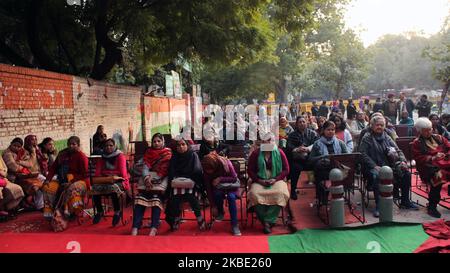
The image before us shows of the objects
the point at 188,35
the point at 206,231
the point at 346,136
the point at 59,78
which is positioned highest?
the point at 188,35

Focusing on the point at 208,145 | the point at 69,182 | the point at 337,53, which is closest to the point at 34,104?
the point at 69,182

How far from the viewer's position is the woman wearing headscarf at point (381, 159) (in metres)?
6.93

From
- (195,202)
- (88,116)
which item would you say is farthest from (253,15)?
(195,202)

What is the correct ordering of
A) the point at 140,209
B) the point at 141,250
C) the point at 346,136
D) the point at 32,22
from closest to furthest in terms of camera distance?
the point at 141,250, the point at 140,209, the point at 346,136, the point at 32,22

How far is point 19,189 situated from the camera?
731cm

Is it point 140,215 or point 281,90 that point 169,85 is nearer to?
point 140,215

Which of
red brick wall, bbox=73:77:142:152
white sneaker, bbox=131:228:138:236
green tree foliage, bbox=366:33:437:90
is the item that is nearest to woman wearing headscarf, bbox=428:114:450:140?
white sneaker, bbox=131:228:138:236

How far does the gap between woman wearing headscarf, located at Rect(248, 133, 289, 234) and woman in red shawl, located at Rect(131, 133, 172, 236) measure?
4.40 ft

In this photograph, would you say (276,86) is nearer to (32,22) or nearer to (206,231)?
(32,22)

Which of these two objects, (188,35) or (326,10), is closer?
(188,35)

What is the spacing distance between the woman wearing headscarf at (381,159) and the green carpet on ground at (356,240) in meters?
1.03

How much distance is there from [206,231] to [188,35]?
8.21 m

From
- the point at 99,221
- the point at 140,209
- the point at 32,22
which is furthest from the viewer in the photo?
the point at 32,22

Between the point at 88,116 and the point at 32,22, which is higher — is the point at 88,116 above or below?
below
